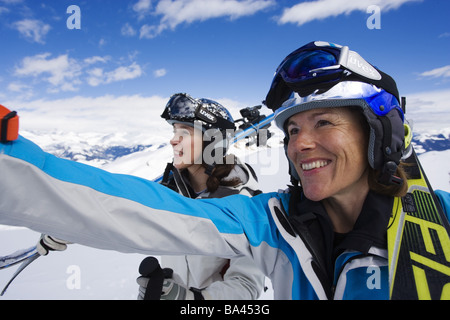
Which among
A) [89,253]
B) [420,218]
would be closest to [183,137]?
[420,218]

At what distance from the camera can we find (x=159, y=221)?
1.17 meters

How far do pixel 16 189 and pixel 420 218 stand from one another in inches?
76.4

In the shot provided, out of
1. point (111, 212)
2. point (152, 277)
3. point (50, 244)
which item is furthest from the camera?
point (50, 244)

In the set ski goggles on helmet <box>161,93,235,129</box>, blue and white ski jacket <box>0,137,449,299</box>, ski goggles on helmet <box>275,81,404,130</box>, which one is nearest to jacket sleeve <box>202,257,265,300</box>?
blue and white ski jacket <box>0,137,449,299</box>

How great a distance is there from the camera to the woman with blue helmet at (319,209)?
1.08m

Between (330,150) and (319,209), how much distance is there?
0.38 metres

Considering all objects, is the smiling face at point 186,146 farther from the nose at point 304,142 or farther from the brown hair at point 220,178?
the nose at point 304,142

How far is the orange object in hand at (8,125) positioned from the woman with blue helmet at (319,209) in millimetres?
161

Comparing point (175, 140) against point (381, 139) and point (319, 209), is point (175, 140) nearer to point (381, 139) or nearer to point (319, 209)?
point (319, 209)

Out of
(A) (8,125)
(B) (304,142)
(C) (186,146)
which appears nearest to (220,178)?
(C) (186,146)

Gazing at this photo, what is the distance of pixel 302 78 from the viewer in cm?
157

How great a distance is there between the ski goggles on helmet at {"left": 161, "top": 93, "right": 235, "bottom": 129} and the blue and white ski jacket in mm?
1385

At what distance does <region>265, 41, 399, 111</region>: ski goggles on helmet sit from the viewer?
4.90 ft

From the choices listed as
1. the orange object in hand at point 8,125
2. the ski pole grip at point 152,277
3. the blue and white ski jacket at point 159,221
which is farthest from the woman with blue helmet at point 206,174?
the orange object in hand at point 8,125
